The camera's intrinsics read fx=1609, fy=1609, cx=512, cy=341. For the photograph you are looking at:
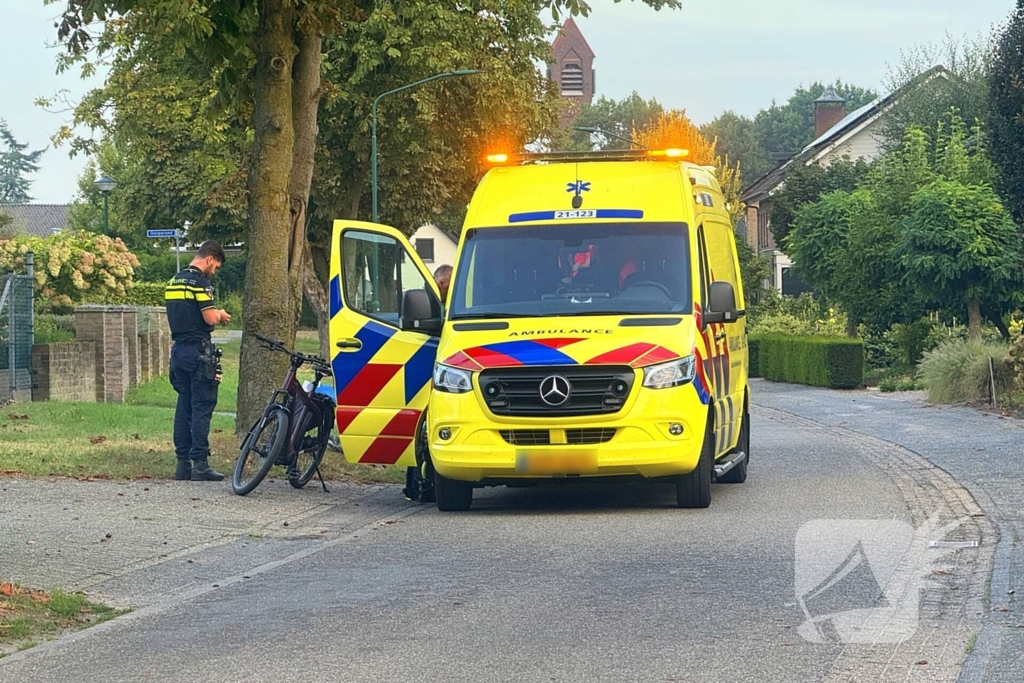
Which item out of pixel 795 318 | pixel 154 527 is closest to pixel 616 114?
pixel 795 318

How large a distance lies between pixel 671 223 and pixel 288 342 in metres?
4.14

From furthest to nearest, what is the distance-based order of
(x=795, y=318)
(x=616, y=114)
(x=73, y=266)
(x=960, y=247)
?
Result: (x=616, y=114)
(x=795, y=318)
(x=960, y=247)
(x=73, y=266)

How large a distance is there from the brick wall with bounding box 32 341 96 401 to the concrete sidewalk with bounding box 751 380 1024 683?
37.2ft

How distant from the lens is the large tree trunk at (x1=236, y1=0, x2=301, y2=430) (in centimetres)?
1460

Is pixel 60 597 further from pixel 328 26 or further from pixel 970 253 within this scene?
pixel 970 253

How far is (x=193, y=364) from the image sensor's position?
13445mm

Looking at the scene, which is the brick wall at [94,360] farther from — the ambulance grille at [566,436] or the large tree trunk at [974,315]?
the large tree trunk at [974,315]

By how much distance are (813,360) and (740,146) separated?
8820 cm

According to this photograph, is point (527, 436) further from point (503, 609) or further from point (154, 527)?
point (503, 609)

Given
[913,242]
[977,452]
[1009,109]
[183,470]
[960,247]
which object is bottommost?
[977,452]

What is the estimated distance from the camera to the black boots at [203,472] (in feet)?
44.7

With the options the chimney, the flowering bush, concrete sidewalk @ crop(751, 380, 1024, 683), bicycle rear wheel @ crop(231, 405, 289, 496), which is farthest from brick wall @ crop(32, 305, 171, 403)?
the chimney

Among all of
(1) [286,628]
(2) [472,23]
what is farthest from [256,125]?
(2) [472,23]

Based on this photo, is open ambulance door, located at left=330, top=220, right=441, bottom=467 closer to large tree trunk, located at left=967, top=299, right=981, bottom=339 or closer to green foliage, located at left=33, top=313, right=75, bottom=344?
green foliage, located at left=33, top=313, right=75, bottom=344
